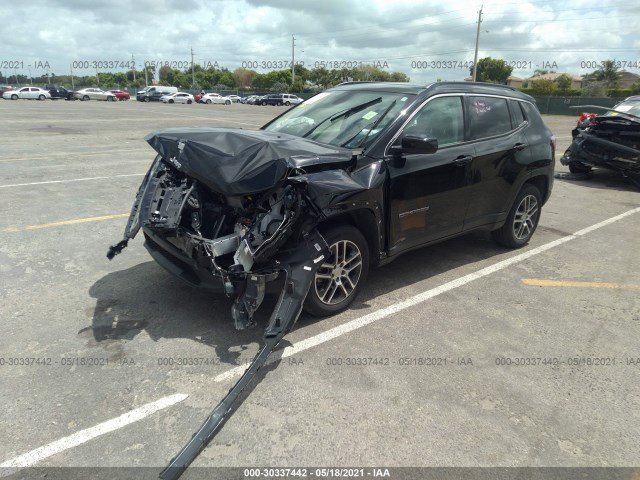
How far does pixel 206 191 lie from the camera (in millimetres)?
3719

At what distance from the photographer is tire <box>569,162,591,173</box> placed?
10922 millimetres

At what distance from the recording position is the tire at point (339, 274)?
3.71 metres

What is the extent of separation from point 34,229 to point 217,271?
3.76 metres

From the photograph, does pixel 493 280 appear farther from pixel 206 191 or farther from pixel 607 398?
pixel 206 191

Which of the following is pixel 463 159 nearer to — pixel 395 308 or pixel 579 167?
pixel 395 308

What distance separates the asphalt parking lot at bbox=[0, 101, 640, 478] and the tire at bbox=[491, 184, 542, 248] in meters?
0.20

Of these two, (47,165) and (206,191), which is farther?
(47,165)

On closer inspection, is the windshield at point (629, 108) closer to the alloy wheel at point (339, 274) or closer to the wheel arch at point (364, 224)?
the wheel arch at point (364, 224)

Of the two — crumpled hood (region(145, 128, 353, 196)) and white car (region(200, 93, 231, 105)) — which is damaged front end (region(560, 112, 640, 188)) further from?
white car (region(200, 93, 231, 105))

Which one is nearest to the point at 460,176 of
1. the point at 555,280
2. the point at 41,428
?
the point at 555,280

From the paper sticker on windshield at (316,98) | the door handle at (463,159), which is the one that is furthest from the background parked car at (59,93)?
the door handle at (463,159)

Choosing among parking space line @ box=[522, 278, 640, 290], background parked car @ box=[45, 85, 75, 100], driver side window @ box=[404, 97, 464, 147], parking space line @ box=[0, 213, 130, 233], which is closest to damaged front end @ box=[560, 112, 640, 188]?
parking space line @ box=[522, 278, 640, 290]

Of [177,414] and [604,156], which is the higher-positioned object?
[604,156]

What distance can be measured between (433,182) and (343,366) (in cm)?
197
